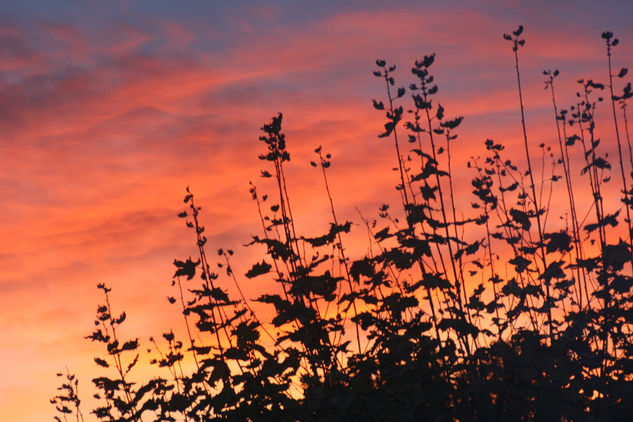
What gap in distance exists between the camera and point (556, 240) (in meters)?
Answer: 10.6

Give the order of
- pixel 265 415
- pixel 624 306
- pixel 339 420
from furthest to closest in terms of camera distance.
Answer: pixel 624 306
pixel 265 415
pixel 339 420

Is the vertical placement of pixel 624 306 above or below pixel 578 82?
below

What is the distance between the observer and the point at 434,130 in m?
9.96

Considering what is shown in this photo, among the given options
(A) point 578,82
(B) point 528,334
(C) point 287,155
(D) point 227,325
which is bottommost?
(B) point 528,334

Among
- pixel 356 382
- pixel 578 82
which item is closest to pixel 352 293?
pixel 356 382

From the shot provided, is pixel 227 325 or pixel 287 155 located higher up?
pixel 287 155

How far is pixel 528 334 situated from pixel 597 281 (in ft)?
7.38

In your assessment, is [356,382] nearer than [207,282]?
Yes

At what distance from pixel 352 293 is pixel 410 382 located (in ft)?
3.65

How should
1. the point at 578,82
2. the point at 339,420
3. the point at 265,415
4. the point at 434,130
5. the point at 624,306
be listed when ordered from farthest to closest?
the point at 578,82, the point at 624,306, the point at 434,130, the point at 265,415, the point at 339,420

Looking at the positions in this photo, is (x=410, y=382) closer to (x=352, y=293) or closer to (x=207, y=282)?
(x=352, y=293)

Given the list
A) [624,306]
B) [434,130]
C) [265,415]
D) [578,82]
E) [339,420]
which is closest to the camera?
[339,420]

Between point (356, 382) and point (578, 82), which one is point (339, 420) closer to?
point (356, 382)

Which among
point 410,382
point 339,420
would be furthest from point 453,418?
point 339,420
